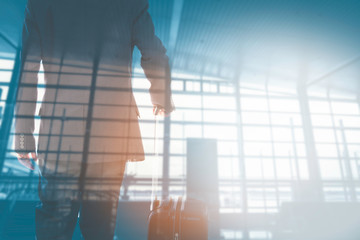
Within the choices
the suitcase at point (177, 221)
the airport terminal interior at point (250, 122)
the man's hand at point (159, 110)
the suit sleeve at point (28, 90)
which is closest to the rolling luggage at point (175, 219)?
the suitcase at point (177, 221)

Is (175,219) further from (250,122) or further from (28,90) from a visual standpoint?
(250,122)

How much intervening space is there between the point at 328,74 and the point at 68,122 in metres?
8.11

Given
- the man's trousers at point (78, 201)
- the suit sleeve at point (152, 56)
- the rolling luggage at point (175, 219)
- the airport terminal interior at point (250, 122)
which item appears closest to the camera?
the man's trousers at point (78, 201)

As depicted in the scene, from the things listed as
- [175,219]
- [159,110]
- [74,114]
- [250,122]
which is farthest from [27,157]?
[250,122]

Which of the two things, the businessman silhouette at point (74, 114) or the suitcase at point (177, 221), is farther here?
the suitcase at point (177, 221)

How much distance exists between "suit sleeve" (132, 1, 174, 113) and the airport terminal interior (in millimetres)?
2497

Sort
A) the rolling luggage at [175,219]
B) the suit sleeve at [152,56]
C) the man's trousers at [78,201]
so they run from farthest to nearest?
the rolling luggage at [175,219] < the suit sleeve at [152,56] < the man's trousers at [78,201]

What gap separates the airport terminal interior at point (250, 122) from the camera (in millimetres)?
4184

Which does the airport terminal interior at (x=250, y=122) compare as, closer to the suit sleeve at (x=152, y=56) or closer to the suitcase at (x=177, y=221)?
the suitcase at (x=177, y=221)

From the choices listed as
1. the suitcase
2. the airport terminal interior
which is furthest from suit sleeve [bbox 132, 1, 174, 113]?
the airport terminal interior

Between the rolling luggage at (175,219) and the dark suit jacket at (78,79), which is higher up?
the dark suit jacket at (78,79)

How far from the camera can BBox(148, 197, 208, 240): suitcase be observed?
2.66 feet

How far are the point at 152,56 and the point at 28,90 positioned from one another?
327 millimetres

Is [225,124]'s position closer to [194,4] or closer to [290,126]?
[290,126]
